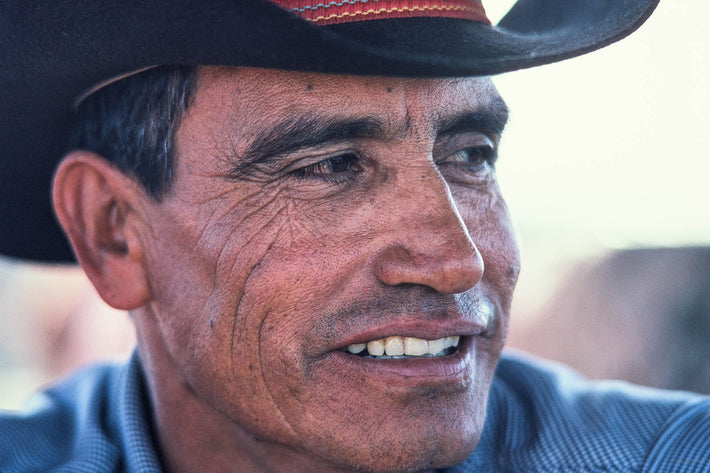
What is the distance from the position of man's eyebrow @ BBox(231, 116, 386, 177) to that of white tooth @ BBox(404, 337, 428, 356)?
1.84 feet

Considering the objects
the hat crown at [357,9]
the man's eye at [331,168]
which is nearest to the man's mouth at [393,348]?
the man's eye at [331,168]

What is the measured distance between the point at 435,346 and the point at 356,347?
222 millimetres

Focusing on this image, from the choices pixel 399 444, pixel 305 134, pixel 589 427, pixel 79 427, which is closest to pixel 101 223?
pixel 305 134

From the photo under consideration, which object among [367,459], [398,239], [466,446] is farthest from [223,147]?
[466,446]

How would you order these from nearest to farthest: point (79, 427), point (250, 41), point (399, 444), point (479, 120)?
point (250, 41), point (399, 444), point (479, 120), point (79, 427)

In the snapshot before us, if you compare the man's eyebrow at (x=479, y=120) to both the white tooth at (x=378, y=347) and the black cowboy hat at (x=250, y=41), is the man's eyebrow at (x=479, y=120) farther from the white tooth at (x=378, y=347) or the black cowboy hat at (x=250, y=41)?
the white tooth at (x=378, y=347)

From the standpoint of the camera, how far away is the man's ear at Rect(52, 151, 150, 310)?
2281 millimetres

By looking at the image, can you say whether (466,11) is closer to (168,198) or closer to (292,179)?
(292,179)

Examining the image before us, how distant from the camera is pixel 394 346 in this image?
1.96 metres

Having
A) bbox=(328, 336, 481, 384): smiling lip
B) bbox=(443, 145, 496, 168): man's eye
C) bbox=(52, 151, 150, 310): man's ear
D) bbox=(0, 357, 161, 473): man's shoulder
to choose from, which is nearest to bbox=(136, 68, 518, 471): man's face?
bbox=(328, 336, 481, 384): smiling lip

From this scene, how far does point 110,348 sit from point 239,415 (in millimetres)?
5439

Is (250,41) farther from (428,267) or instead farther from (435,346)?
(435,346)

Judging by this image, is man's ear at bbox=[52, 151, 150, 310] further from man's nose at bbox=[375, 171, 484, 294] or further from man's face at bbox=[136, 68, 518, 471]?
man's nose at bbox=[375, 171, 484, 294]

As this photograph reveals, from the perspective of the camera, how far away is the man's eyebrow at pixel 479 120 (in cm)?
207
